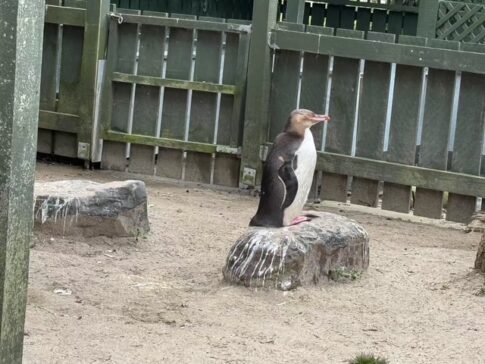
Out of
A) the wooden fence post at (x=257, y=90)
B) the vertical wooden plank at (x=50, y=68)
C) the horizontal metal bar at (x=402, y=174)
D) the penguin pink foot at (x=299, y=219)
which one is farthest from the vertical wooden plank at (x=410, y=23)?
the penguin pink foot at (x=299, y=219)

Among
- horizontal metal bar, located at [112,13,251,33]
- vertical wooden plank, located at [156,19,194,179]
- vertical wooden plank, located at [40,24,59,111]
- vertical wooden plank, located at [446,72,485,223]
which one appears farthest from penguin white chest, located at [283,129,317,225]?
vertical wooden plank, located at [40,24,59,111]

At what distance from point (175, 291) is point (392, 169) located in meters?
2.97

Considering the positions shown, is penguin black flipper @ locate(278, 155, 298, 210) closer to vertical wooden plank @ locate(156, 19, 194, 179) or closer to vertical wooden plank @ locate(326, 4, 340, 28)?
vertical wooden plank @ locate(156, 19, 194, 179)

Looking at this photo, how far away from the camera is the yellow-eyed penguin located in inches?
216

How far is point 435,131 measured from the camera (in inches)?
297

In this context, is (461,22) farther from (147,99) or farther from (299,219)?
(299,219)

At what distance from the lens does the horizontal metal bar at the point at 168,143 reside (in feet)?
27.3

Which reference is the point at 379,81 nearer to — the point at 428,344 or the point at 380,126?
the point at 380,126

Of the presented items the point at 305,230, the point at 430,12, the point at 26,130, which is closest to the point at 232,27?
the point at 430,12

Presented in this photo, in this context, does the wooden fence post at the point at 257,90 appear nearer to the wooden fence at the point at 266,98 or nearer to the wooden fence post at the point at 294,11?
the wooden fence at the point at 266,98

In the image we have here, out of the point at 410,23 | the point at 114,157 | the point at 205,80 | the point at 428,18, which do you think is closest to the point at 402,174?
the point at 205,80

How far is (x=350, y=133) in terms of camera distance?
782cm

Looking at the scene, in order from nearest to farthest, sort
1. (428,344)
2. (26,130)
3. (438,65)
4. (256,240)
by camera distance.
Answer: (26,130)
(428,344)
(256,240)
(438,65)

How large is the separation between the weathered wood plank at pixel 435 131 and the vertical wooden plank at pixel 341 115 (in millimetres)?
625
